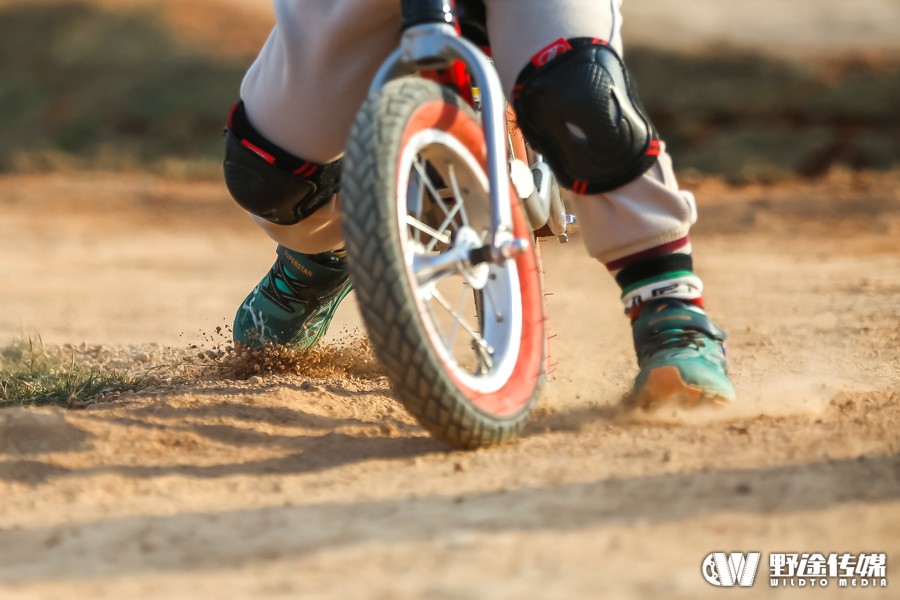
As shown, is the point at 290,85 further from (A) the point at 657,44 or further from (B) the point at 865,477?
(A) the point at 657,44

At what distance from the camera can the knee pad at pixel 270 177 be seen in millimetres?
2701

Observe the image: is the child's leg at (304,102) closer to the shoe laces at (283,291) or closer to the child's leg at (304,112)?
the child's leg at (304,112)

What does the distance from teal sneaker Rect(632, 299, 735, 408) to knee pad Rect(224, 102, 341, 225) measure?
78cm

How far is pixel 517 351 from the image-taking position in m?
2.39

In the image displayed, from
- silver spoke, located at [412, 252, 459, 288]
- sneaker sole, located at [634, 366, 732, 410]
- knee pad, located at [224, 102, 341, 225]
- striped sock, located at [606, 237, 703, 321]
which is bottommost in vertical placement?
sneaker sole, located at [634, 366, 732, 410]

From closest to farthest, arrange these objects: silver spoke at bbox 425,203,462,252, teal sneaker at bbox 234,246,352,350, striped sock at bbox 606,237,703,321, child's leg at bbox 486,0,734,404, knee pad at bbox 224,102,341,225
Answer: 1. silver spoke at bbox 425,203,462,252
2. child's leg at bbox 486,0,734,404
3. striped sock at bbox 606,237,703,321
4. knee pad at bbox 224,102,341,225
5. teal sneaker at bbox 234,246,352,350

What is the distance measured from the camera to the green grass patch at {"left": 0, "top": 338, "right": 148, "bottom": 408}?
2.78 meters

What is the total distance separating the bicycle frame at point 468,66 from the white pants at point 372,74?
0.20m

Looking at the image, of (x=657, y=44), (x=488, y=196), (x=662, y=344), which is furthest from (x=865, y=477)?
(x=657, y=44)

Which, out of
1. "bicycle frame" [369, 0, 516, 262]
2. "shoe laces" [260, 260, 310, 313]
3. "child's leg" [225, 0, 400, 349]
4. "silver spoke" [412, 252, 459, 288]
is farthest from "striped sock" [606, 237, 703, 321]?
"shoe laces" [260, 260, 310, 313]

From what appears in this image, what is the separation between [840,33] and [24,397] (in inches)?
512

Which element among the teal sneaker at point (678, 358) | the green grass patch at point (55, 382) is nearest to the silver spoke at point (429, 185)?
the teal sneaker at point (678, 358)

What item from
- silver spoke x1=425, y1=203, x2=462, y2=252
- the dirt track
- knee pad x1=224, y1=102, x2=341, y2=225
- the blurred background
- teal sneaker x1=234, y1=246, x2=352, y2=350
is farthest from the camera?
the blurred background

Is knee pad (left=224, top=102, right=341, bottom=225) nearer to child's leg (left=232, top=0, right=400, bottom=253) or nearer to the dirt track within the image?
child's leg (left=232, top=0, right=400, bottom=253)
